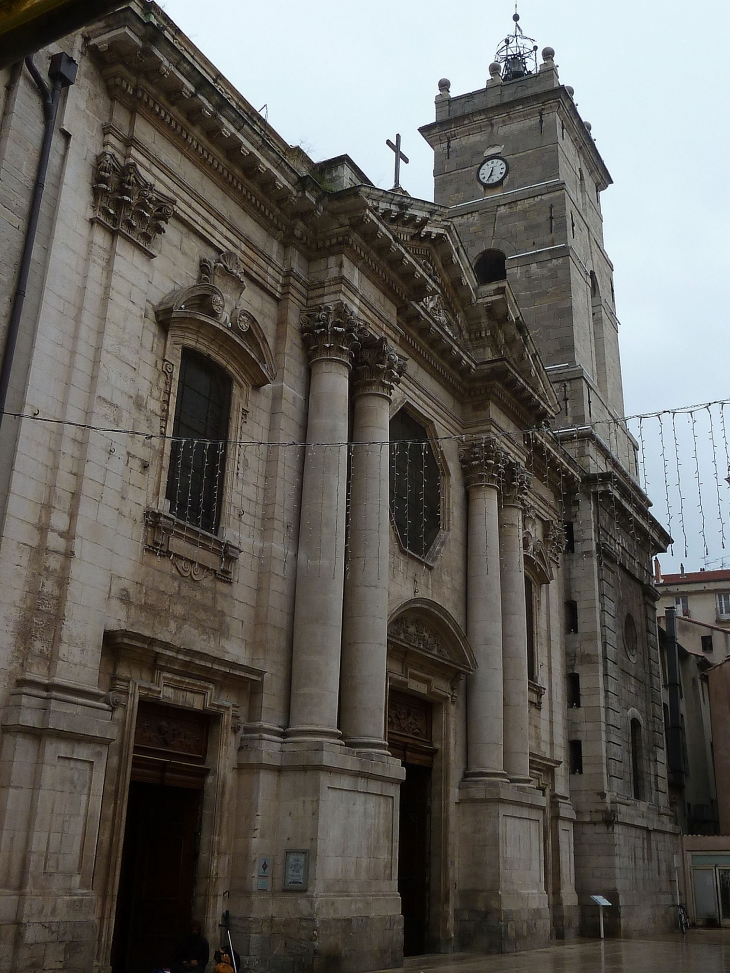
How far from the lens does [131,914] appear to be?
13.8 m

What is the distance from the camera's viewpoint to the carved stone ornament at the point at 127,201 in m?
14.0

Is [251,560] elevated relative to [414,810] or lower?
elevated

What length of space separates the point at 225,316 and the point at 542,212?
70.6ft

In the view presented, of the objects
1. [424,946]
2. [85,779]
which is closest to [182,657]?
[85,779]

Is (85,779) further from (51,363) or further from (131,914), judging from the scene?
(51,363)

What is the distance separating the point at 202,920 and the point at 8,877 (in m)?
3.59

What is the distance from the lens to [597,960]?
58.3 feet

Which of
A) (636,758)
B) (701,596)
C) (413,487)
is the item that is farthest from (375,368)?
(701,596)

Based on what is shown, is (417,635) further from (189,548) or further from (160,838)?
(160,838)

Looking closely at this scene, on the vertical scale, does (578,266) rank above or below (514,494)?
above

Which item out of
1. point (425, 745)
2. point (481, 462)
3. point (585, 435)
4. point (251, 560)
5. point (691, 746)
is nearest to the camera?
point (251, 560)

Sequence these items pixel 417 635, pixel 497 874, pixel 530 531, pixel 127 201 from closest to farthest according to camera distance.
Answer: pixel 127 201, pixel 497 874, pixel 417 635, pixel 530 531

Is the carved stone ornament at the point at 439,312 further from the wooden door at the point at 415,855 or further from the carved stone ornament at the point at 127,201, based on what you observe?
the wooden door at the point at 415,855

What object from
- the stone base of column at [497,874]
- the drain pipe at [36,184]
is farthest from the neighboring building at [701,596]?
the drain pipe at [36,184]
